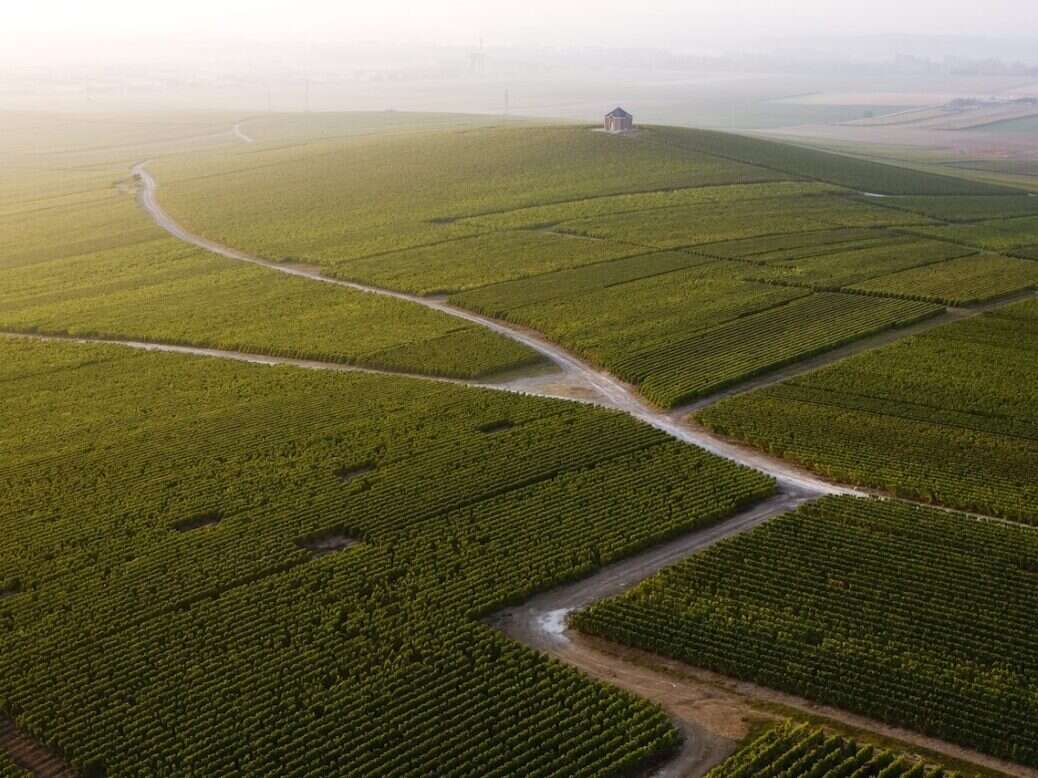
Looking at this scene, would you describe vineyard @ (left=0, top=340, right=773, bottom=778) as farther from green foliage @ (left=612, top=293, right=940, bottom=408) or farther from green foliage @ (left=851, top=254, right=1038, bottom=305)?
green foliage @ (left=851, top=254, right=1038, bottom=305)

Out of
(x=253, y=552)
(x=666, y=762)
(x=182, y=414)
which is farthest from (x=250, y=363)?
(x=666, y=762)

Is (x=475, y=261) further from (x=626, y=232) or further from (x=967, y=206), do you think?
(x=967, y=206)

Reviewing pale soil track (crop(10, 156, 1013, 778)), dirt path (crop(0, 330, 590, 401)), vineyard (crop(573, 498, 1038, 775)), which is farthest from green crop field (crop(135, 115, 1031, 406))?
vineyard (crop(573, 498, 1038, 775))

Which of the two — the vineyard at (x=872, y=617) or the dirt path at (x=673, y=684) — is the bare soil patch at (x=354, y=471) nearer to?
the dirt path at (x=673, y=684)

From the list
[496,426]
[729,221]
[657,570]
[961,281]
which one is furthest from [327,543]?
[729,221]

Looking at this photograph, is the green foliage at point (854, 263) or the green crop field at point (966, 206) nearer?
the green foliage at point (854, 263)

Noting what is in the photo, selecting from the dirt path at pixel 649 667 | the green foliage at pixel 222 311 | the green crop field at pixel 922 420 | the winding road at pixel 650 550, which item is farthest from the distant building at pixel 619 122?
the dirt path at pixel 649 667

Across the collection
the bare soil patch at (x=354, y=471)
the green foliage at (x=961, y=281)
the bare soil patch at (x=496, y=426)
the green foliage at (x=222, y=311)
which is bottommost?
the bare soil patch at (x=354, y=471)
